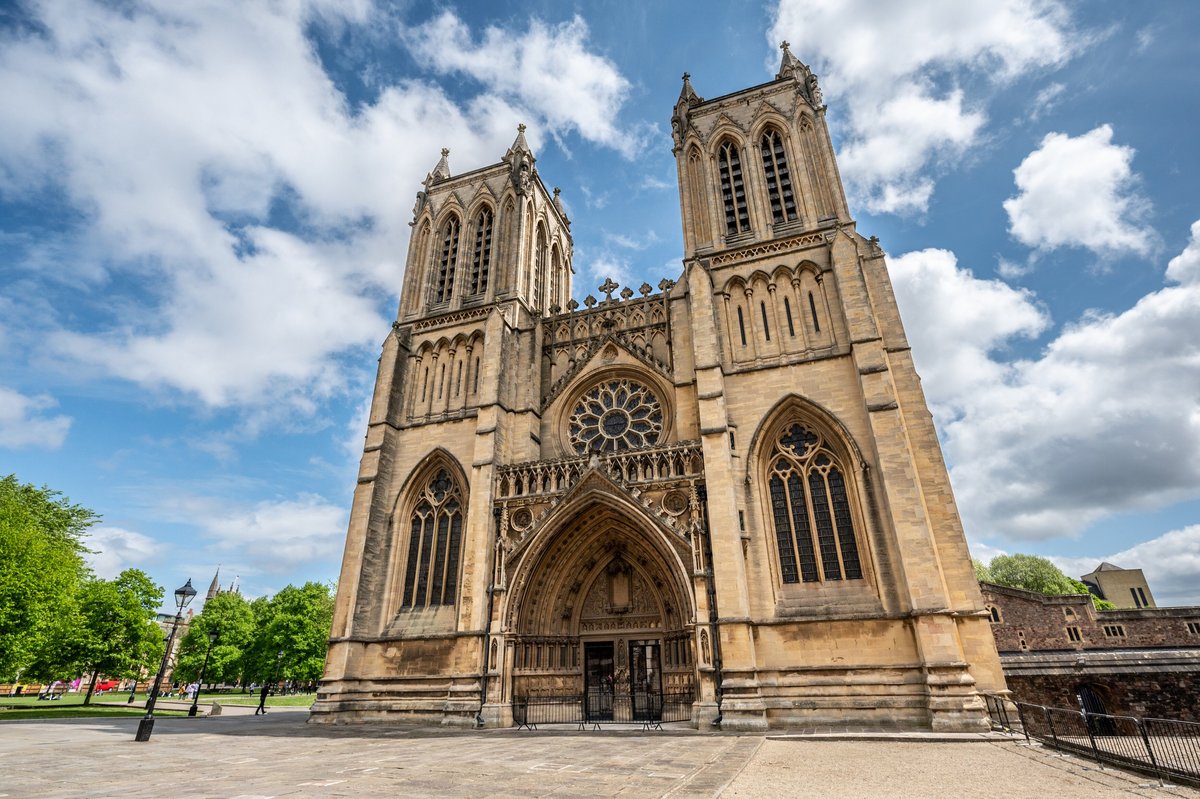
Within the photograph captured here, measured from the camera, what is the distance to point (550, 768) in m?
8.99

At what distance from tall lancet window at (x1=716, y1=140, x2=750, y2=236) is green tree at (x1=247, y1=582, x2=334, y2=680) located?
36.0 meters

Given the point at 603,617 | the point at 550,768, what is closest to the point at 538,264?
the point at 603,617

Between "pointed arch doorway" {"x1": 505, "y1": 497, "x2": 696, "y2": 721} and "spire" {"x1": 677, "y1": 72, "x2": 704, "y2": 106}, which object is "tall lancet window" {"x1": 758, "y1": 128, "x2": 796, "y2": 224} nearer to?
"spire" {"x1": 677, "y1": 72, "x2": 704, "y2": 106}

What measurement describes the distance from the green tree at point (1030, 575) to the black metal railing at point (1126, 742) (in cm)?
3838

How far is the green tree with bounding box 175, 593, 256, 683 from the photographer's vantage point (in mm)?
45875

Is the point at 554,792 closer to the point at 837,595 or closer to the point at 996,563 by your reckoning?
the point at 837,595

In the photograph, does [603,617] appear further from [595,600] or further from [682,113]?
[682,113]

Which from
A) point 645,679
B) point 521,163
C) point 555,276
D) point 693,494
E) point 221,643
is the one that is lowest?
point 645,679

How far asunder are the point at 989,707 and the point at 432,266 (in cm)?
2638

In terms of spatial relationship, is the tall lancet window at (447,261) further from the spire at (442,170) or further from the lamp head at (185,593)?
the lamp head at (185,593)

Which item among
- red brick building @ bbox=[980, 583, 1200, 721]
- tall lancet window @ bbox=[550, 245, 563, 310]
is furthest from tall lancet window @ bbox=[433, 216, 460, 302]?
red brick building @ bbox=[980, 583, 1200, 721]

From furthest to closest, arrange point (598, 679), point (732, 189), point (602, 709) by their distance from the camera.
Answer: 1. point (732, 189)
2. point (598, 679)
3. point (602, 709)

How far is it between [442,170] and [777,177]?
59.8 ft

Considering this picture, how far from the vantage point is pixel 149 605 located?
33312 millimetres
